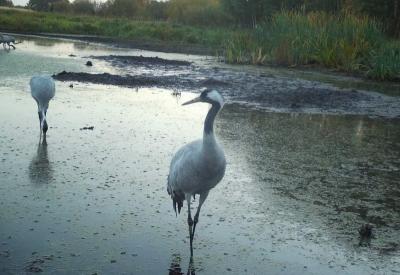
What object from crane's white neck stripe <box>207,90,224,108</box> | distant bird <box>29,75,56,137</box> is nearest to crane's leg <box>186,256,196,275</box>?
crane's white neck stripe <box>207,90,224,108</box>

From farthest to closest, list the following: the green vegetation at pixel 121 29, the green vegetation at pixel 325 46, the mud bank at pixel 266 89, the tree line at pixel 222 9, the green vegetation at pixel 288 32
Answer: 1. the green vegetation at pixel 121 29
2. the tree line at pixel 222 9
3. the green vegetation at pixel 288 32
4. the green vegetation at pixel 325 46
5. the mud bank at pixel 266 89

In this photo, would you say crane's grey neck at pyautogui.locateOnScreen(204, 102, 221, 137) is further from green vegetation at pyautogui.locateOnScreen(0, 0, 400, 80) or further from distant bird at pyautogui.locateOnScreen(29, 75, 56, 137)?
green vegetation at pyautogui.locateOnScreen(0, 0, 400, 80)

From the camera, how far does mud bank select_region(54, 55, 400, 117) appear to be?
44.6 feet

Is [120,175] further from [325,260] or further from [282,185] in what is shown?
[325,260]

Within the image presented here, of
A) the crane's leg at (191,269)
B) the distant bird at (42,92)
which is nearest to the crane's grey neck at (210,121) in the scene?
the crane's leg at (191,269)

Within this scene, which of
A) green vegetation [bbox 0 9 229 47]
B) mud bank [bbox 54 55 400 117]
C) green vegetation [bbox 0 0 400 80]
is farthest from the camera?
green vegetation [bbox 0 9 229 47]

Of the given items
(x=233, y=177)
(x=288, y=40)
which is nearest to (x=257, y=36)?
(x=288, y=40)

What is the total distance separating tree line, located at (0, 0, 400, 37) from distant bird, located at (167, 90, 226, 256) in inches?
848

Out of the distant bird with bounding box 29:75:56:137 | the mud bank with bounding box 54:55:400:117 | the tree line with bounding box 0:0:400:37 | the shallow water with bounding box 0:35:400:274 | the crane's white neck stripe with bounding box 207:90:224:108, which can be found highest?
the tree line with bounding box 0:0:400:37

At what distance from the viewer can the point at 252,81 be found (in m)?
17.8

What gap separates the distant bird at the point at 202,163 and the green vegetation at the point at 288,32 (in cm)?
1622

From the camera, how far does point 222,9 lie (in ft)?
180

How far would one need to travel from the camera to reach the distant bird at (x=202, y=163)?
456 centimetres

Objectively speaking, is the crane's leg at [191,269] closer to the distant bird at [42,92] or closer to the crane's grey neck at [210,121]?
the crane's grey neck at [210,121]
